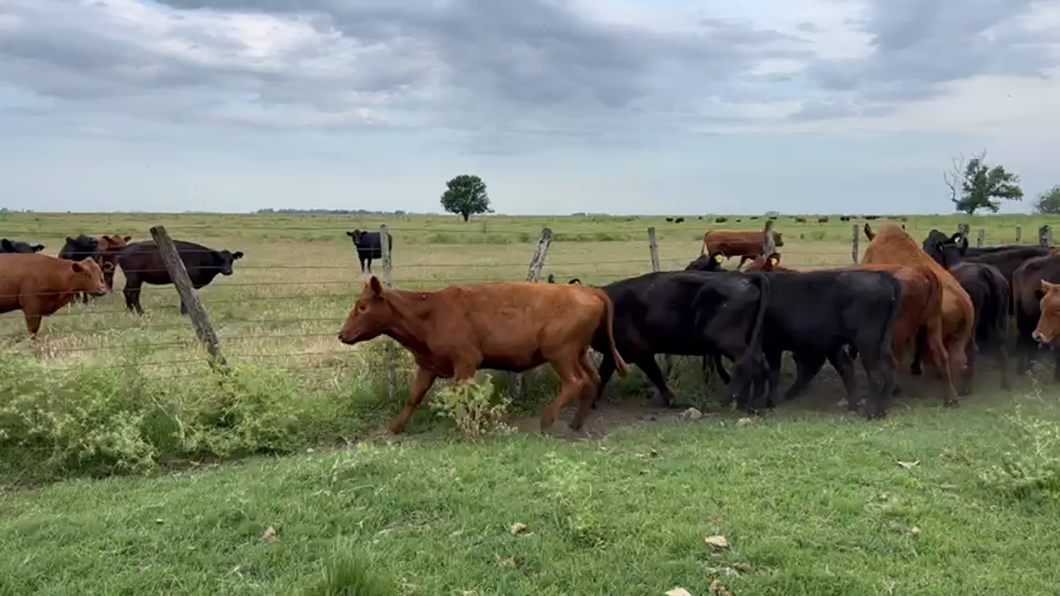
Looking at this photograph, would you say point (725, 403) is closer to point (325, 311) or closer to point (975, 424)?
point (975, 424)

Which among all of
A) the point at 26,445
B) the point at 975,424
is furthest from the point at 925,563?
the point at 26,445

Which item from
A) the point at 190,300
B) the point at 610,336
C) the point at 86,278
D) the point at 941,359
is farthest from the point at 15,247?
the point at 941,359

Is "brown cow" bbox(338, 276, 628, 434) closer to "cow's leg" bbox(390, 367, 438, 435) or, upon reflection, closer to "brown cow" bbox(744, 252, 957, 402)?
"cow's leg" bbox(390, 367, 438, 435)

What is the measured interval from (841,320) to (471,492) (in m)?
4.79

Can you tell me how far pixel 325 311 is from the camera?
44.3 ft

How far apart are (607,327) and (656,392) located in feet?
4.43

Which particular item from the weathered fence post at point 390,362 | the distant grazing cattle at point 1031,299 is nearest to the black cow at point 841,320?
the distant grazing cattle at point 1031,299

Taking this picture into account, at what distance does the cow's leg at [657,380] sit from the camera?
8914 mm

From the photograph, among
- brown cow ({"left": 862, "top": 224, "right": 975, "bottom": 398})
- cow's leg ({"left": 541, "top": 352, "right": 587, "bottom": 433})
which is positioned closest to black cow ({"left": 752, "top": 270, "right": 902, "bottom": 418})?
brown cow ({"left": 862, "top": 224, "right": 975, "bottom": 398})

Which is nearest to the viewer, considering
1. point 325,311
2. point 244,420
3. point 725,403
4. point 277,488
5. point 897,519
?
point 897,519

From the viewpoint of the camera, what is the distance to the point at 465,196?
269 ft

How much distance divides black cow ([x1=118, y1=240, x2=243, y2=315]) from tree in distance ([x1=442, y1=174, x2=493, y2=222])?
63765 millimetres

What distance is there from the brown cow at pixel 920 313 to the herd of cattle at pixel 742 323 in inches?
0.6

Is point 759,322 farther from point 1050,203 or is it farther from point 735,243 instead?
point 1050,203
